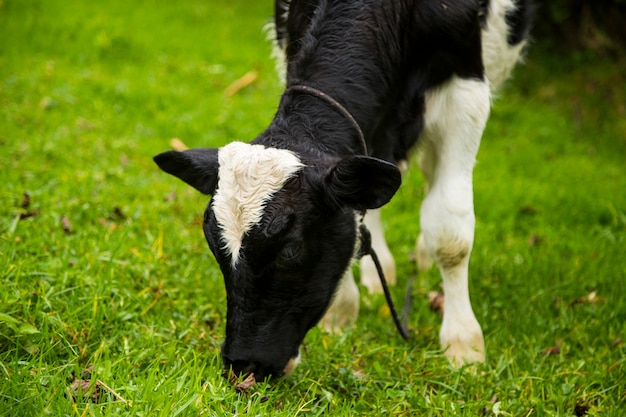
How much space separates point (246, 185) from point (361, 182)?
468 mm

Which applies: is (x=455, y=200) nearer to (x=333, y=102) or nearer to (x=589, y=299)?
(x=333, y=102)

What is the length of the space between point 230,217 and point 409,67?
1.50 metres

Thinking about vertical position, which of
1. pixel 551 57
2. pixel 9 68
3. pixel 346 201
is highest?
pixel 346 201

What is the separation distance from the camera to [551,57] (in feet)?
33.9

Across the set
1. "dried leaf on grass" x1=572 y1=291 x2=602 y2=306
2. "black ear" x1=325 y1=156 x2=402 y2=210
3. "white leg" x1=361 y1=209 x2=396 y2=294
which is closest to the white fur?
"white leg" x1=361 y1=209 x2=396 y2=294

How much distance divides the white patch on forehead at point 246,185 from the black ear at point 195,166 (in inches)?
4.6

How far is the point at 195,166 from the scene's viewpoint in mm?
3338

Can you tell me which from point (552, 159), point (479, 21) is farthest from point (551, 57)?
A: point (479, 21)

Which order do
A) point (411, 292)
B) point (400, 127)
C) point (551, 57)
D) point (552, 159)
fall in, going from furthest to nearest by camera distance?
point (551, 57), point (552, 159), point (411, 292), point (400, 127)

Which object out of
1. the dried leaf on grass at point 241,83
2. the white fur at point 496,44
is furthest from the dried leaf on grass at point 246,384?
the dried leaf on grass at point 241,83

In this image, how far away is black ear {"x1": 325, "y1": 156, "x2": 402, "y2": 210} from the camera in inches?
116

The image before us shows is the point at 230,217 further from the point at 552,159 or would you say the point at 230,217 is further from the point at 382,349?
the point at 552,159

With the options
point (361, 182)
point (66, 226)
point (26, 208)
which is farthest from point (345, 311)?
point (26, 208)

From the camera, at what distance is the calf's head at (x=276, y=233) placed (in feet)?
9.68
